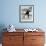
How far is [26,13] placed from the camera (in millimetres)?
3998

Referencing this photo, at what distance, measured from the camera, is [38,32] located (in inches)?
139

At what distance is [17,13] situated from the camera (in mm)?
4008

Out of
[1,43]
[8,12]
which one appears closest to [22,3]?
[8,12]

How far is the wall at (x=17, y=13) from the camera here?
398 cm

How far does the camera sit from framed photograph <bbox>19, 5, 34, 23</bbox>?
398 cm

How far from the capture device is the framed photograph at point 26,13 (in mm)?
3982

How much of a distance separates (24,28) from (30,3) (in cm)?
81

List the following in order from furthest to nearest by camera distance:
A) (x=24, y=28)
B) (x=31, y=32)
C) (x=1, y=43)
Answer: (x=24, y=28) < (x=1, y=43) < (x=31, y=32)

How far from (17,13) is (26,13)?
0.94 feet

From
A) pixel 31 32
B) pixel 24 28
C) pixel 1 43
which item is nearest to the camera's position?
pixel 31 32

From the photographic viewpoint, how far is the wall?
13.1ft

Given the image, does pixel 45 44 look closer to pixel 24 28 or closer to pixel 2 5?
pixel 24 28

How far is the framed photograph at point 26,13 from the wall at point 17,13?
96 mm

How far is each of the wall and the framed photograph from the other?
96mm
